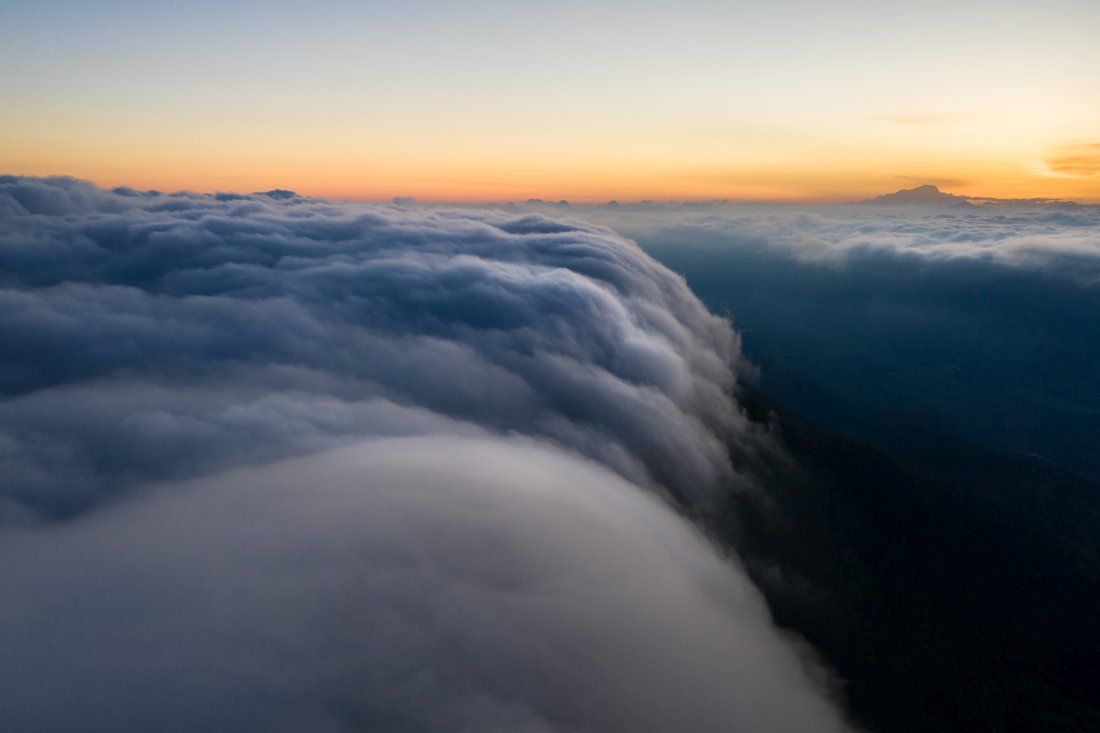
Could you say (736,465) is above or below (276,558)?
below

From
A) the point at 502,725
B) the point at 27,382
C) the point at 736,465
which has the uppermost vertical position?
the point at 27,382

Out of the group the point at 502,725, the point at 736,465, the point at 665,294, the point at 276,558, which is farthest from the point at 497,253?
the point at 502,725

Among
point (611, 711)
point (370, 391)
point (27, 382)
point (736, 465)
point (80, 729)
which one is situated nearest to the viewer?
point (80, 729)

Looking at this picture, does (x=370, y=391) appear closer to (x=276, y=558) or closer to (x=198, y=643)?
(x=276, y=558)

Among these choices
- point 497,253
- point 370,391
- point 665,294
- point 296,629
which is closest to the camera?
point 296,629

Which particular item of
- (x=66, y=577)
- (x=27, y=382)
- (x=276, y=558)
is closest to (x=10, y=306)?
(x=27, y=382)

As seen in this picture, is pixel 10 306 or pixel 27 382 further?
pixel 10 306

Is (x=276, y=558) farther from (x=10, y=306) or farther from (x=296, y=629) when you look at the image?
(x=10, y=306)

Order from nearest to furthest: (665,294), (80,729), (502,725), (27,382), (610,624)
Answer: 1. (80,729)
2. (502,725)
3. (610,624)
4. (27,382)
5. (665,294)

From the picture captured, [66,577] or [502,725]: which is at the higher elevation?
[66,577]
